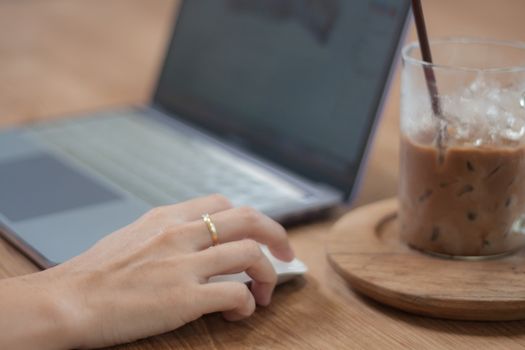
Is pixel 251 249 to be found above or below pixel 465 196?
below

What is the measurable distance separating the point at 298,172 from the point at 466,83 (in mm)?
355

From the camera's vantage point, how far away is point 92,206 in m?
1.02

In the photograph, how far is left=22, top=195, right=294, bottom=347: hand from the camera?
0.75m

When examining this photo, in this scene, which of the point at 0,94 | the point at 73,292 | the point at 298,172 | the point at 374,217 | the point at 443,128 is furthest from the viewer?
the point at 0,94

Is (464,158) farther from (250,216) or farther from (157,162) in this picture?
(157,162)

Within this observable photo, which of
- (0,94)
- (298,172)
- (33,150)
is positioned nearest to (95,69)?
(0,94)

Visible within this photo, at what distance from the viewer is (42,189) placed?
1078mm

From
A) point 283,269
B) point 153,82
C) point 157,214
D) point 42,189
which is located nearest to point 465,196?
point 283,269

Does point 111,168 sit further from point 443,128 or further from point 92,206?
point 443,128

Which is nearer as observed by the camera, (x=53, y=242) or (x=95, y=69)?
(x=53, y=242)

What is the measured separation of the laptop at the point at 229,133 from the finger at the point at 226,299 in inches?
7.5

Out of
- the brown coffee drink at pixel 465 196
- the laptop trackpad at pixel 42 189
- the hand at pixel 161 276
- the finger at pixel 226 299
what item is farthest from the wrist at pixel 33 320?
the brown coffee drink at pixel 465 196

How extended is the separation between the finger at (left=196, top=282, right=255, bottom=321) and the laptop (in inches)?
7.5

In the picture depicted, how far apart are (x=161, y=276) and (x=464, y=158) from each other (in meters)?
0.33
